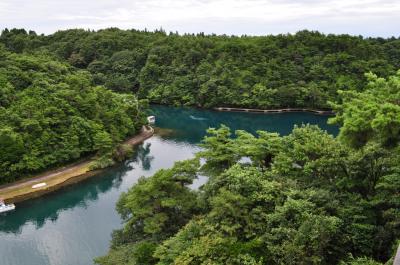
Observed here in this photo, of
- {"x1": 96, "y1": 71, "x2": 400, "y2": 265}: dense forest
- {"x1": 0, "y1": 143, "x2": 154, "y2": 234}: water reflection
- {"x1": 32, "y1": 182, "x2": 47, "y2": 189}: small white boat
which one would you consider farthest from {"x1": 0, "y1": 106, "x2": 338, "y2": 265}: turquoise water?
{"x1": 96, "y1": 71, "x2": 400, "y2": 265}: dense forest

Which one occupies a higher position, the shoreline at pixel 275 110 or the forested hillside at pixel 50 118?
the forested hillside at pixel 50 118

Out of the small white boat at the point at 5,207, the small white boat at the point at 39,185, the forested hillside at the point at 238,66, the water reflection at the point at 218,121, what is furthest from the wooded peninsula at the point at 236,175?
the forested hillside at the point at 238,66

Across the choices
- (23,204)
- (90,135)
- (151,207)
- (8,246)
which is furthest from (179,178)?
(90,135)

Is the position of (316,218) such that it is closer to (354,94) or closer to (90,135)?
(354,94)

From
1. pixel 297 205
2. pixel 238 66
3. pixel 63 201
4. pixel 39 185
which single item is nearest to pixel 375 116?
pixel 297 205

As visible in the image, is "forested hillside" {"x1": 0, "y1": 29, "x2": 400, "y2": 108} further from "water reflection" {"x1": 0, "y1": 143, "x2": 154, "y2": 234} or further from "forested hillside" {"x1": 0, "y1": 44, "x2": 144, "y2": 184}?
"water reflection" {"x1": 0, "y1": 143, "x2": 154, "y2": 234}

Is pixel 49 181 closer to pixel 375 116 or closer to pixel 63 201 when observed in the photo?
pixel 63 201

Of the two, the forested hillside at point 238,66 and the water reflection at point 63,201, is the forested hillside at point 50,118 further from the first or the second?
the forested hillside at point 238,66
